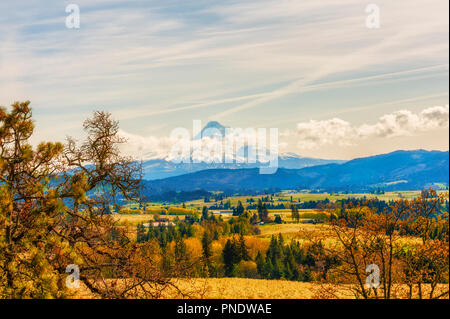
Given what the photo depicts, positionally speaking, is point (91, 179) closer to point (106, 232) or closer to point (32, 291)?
point (106, 232)

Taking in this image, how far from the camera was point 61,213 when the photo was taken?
15.9 m

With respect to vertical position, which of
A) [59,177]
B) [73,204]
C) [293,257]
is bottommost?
[293,257]

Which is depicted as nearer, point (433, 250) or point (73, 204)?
point (73, 204)

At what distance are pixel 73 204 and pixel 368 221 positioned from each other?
14.7 metres

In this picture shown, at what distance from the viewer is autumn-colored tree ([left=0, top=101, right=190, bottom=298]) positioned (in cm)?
1409

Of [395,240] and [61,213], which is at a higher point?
[61,213]

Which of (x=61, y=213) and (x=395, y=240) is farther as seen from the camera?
(x=395, y=240)

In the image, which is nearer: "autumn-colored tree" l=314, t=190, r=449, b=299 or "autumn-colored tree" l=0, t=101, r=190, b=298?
"autumn-colored tree" l=0, t=101, r=190, b=298

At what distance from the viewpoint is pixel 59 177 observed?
16.0 m

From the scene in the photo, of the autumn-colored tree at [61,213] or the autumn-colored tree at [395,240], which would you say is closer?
the autumn-colored tree at [61,213]

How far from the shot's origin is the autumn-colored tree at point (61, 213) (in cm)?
1409
